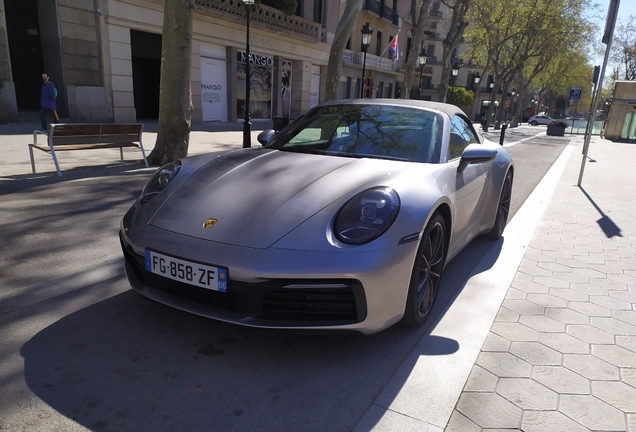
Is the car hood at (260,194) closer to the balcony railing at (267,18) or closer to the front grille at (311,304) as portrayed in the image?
the front grille at (311,304)

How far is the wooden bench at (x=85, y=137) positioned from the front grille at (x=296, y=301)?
214 inches

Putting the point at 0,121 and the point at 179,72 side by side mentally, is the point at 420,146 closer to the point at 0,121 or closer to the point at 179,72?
the point at 179,72

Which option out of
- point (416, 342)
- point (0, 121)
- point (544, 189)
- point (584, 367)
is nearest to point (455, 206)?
point (416, 342)

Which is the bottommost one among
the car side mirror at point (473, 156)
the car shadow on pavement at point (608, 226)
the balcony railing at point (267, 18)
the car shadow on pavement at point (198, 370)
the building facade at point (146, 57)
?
the car shadow on pavement at point (608, 226)

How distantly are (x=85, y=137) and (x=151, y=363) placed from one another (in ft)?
18.7

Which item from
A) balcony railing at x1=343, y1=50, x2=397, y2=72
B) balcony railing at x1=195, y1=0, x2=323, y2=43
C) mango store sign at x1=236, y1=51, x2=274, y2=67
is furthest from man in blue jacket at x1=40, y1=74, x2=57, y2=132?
balcony railing at x1=343, y1=50, x2=397, y2=72

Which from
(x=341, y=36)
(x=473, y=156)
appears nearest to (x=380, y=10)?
(x=341, y=36)

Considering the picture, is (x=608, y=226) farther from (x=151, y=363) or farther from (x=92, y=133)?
(x=92, y=133)

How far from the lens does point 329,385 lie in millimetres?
2191

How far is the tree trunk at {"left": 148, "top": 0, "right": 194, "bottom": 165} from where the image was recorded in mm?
7672

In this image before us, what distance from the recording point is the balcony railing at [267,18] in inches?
751

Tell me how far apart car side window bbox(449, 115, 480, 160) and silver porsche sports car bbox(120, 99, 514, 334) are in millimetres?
74

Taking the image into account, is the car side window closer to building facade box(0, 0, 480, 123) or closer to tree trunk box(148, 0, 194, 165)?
tree trunk box(148, 0, 194, 165)

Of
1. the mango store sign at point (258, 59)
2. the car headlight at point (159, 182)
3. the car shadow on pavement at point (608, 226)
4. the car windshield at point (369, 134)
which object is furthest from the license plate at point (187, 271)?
the mango store sign at point (258, 59)
